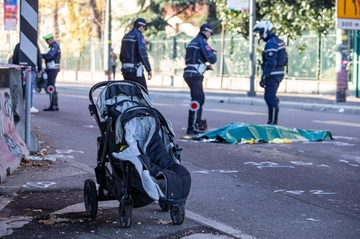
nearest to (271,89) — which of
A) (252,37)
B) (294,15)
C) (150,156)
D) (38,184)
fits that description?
(38,184)

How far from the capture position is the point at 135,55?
13.9m

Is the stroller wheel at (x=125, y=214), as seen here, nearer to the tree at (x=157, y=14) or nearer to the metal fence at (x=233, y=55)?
the metal fence at (x=233, y=55)

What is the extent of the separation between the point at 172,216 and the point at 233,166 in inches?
139

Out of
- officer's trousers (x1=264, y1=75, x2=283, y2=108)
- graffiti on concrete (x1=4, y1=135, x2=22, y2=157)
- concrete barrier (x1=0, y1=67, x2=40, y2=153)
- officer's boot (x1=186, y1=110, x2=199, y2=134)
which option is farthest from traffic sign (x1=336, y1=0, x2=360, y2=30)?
graffiti on concrete (x1=4, y1=135, x2=22, y2=157)

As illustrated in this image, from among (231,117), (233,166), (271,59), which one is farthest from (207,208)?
(231,117)

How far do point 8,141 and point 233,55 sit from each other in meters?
26.5

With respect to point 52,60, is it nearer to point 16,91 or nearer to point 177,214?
point 16,91

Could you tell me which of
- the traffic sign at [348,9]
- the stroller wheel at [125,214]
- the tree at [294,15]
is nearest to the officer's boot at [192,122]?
the stroller wheel at [125,214]

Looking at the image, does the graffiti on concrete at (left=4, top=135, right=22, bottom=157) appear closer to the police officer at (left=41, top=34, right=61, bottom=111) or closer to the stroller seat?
the stroller seat

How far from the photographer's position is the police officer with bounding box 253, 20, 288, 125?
14.3 meters

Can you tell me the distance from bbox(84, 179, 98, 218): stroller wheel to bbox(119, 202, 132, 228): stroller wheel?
397 mm

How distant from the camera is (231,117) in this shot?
17.8 meters

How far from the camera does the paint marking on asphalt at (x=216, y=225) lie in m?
6.26

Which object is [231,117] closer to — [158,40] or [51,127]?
[51,127]
